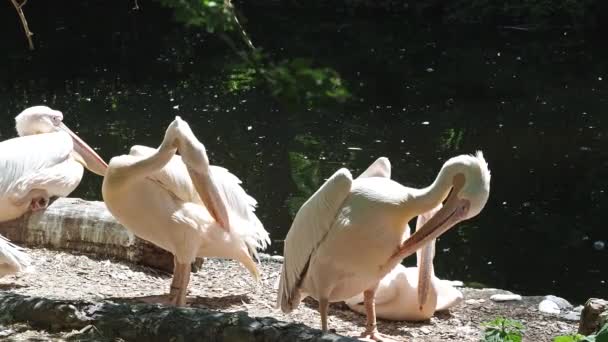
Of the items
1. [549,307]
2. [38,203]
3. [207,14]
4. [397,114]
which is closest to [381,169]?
[549,307]

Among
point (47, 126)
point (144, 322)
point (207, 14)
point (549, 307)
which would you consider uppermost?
point (207, 14)

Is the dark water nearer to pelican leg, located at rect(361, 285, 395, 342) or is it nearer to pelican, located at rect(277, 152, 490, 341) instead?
pelican, located at rect(277, 152, 490, 341)

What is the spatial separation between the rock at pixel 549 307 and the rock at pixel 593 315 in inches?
47.4

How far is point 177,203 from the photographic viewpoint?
4895 mm

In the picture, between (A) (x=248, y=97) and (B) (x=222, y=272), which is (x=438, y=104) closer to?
(A) (x=248, y=97)

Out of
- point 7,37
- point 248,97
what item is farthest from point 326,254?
point 7,37

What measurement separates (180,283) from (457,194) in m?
1.45

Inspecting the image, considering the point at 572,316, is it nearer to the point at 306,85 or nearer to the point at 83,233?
the point at 83,233

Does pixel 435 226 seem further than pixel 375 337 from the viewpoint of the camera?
No

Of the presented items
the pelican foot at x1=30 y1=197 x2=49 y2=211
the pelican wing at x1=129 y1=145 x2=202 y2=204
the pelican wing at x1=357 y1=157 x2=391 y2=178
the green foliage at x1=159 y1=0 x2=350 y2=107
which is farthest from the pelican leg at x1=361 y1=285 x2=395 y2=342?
the green foliage at x1=159 y1=0 x2=350 y2=107

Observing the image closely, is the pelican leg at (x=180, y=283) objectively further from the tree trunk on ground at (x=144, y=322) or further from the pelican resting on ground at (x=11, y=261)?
the tree trunk on ground at (x=144, y=322)

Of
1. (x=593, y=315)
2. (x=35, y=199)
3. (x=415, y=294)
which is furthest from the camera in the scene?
(x=35, y=199)

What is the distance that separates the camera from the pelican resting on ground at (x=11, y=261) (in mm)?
4641

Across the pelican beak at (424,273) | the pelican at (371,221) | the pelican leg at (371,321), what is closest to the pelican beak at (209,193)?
the pelican at (371,221)
